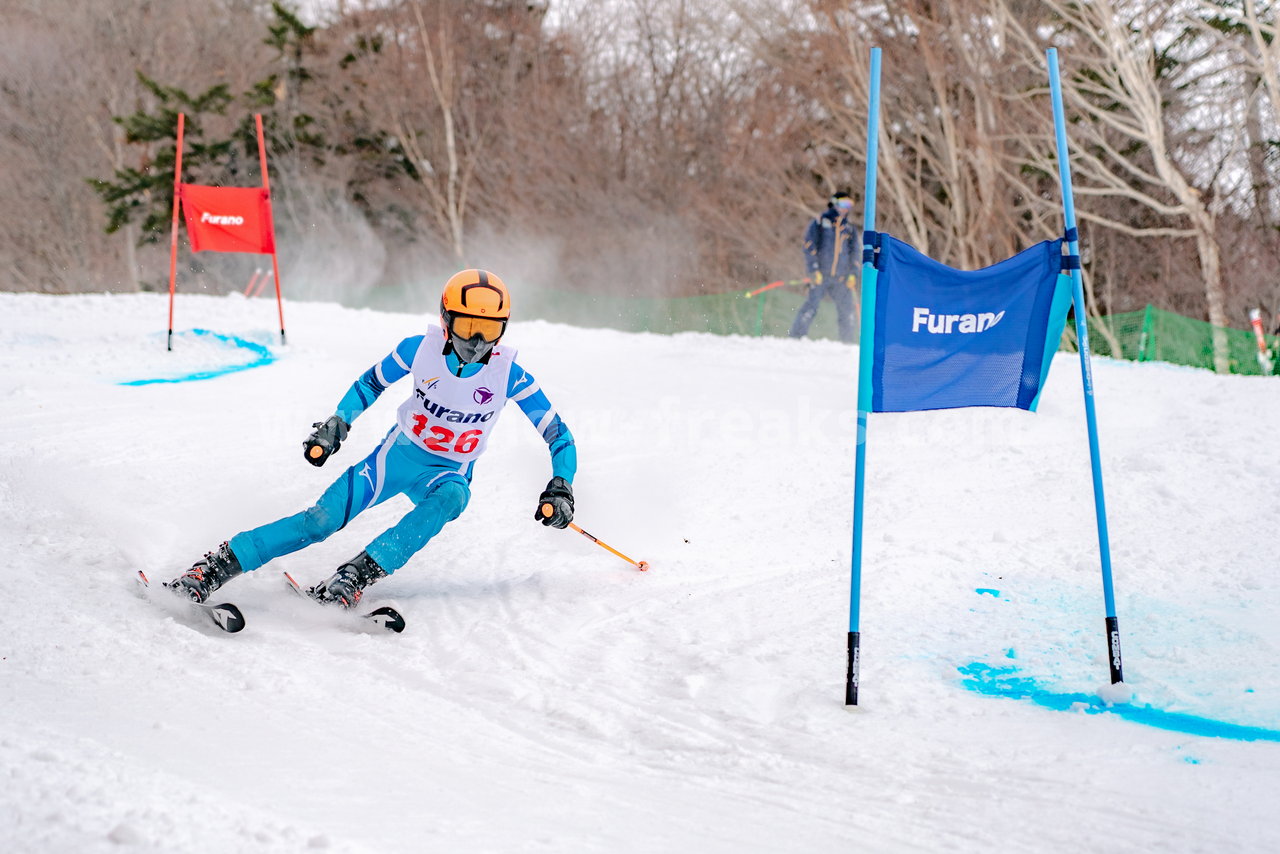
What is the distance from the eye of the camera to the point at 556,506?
205 inches

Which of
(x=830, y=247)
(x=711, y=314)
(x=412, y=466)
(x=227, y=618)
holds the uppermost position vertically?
(x=830, y=247)

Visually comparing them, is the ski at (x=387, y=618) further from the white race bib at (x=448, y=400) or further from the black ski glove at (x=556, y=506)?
the white race bib at (x=448, y=400)

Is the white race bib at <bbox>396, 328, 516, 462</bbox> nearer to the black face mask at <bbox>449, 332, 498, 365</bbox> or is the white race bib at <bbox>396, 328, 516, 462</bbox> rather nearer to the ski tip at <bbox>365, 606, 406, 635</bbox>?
the black face mask at <bbox>449, 332, 498, 365</bbox>

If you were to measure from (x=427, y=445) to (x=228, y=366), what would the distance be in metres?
6.79

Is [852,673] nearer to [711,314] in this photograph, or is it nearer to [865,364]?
[865,364]

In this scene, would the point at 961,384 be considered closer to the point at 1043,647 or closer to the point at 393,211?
the point at 1043,647

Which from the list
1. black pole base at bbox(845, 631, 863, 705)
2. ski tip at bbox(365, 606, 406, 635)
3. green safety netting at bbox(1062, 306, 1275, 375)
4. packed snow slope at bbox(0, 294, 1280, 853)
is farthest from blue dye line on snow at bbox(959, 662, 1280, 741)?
green safety netting at bbox(1062, 306, 1275, 375)

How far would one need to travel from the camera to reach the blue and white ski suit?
5.10m

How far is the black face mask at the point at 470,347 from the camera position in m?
5.23

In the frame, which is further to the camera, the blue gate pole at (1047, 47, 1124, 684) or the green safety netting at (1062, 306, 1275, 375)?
the green safety netting at (1062, 306, 1275, 375)

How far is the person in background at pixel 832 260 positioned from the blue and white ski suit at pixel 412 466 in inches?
363

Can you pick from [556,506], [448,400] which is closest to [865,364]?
[556,506]

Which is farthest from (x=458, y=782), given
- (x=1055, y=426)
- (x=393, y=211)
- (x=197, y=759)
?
(x=393, y=211)

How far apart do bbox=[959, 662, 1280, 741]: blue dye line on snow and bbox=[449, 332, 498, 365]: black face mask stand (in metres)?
2.63
